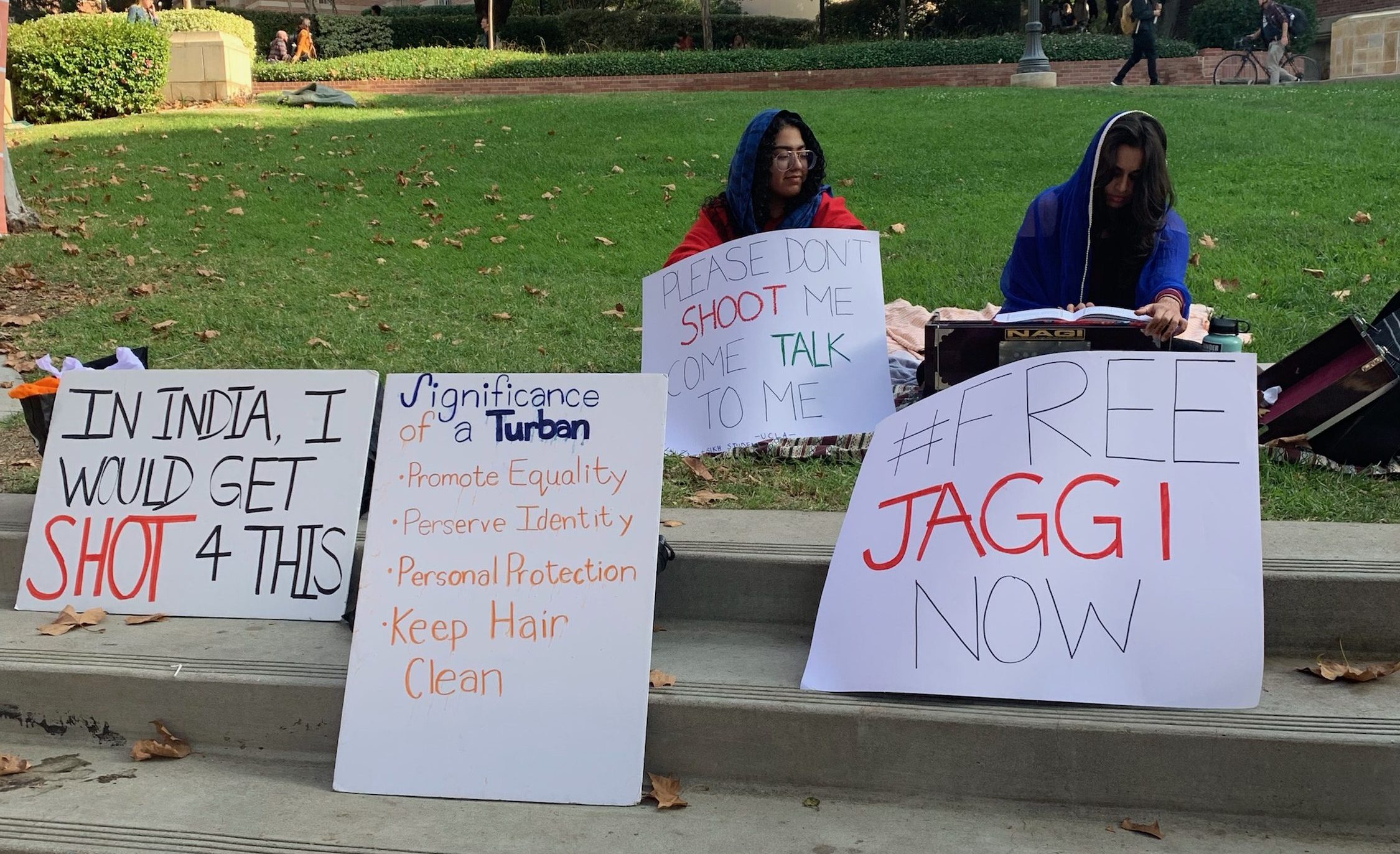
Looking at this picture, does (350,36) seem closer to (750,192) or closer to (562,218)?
(562,218)

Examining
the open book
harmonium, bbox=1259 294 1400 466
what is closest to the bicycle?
harmonium, bbox=1259 294 1400 466

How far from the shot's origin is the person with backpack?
1859 cm

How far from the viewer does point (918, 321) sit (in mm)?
5879

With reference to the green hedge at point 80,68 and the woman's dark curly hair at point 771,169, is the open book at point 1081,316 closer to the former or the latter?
the woman's dark curly hair at point 771,169

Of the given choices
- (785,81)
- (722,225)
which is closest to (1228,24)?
(785,81)

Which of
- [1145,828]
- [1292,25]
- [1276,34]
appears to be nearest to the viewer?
[1145,828]

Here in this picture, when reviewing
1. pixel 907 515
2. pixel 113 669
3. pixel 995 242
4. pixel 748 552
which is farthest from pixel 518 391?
pixel 995 242

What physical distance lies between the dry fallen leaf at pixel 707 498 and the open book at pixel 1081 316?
106 cm

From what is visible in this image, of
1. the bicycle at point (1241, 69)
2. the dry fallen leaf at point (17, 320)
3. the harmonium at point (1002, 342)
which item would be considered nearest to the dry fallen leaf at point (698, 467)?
the harmonium at point (1002, 342)

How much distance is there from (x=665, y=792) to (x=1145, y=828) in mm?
1029

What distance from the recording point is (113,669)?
311 centimetres

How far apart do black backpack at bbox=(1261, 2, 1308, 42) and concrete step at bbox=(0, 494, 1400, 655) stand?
1826cm

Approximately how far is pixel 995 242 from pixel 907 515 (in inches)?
201

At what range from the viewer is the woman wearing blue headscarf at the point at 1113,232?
429 cm
